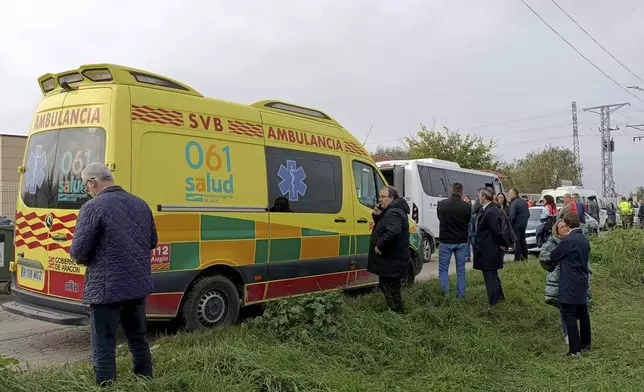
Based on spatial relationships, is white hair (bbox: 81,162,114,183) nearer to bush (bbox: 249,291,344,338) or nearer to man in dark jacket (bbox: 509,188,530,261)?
bush (bbox: 249,291,344,338)

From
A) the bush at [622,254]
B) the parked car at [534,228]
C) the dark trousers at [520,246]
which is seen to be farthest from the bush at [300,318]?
the parked car at [534,228]

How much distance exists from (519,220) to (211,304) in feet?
26.7

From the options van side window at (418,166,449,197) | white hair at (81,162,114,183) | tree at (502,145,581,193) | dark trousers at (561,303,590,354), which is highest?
tree at (502,145,581,193)

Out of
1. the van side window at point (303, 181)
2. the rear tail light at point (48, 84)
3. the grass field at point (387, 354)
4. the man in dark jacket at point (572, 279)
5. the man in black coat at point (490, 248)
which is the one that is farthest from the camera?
the man in black coat at point (490, 248)

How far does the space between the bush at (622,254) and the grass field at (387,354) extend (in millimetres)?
3222

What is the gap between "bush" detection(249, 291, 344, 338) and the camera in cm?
519

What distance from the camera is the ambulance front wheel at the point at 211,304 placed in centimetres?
578

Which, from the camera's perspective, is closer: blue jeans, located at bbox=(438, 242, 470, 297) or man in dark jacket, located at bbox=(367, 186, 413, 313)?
man in dark jacket, located at bbox=(367, 186, 413, 313)

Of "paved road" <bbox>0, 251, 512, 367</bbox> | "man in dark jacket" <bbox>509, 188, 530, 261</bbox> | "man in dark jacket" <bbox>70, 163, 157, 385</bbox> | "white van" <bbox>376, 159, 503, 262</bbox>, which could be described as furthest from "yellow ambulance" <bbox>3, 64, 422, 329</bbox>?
"white van" <bbox>376, 159, 503, 262</bbox>

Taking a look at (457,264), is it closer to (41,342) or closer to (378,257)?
(378,257)

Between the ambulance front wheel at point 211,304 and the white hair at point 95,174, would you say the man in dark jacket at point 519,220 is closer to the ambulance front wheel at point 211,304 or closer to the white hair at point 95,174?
the ambulance front wheel at point 211,304

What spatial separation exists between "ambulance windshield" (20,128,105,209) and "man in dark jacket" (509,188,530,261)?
9.27 m

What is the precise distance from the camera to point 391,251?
6.58m

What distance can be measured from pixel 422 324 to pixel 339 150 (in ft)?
9.76
